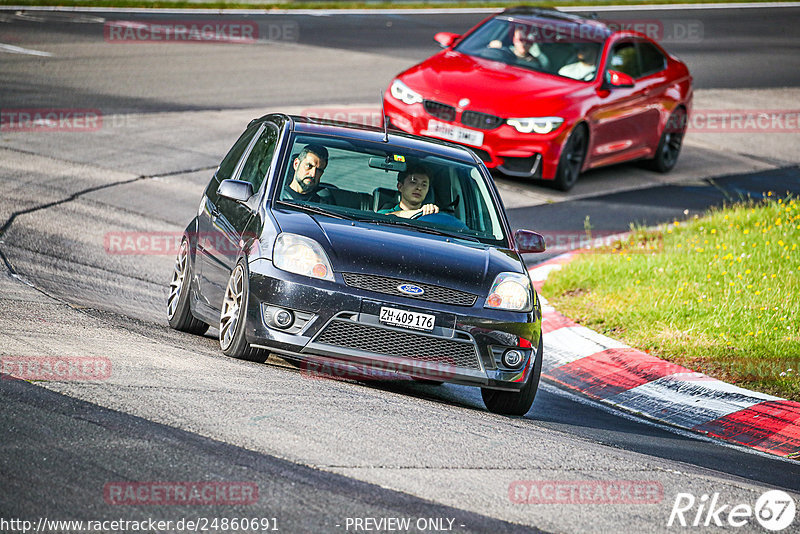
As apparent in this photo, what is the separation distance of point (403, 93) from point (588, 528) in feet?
34.4

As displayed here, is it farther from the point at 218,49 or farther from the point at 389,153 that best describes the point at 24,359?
the point at 218,49

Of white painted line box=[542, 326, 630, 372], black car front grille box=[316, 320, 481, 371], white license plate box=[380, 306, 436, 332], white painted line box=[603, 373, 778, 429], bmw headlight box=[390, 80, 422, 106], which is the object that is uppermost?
white license plate box=[380, 306, 436, 332]

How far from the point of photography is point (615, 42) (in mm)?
16328

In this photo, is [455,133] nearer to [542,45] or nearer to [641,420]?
[542,45]

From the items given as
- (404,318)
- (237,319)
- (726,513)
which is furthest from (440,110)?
(726,513)

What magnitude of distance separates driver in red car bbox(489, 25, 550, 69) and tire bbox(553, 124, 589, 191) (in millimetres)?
1241

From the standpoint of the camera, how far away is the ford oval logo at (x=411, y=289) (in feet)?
22.8

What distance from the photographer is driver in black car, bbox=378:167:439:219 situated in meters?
8.16

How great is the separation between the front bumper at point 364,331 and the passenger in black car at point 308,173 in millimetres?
918

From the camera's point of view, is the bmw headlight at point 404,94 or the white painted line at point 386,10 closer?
the bmw headlight at point 404,94

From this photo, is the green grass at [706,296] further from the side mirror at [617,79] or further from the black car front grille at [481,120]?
the side mirror at [617,79]

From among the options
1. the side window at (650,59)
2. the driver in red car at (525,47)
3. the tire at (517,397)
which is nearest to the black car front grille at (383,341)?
the tire at (517,397)


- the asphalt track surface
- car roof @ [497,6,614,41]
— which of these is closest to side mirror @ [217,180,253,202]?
the asphalt track surface

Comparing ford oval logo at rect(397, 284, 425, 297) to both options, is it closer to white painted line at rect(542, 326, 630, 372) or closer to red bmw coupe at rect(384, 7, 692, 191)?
white painted line at rect(542, 326, 630, 372)
